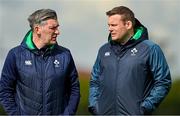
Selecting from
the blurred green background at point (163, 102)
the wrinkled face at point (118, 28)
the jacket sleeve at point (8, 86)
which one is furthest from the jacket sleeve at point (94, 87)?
the blurred green background at point (163, 102)

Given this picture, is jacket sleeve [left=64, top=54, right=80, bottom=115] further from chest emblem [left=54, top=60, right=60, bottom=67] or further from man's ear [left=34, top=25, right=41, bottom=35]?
man's ear [left=34, top=25, right=41, bottom=35]

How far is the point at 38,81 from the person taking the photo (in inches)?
368

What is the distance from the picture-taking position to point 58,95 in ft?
30.8

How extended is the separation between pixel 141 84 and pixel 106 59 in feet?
1.76

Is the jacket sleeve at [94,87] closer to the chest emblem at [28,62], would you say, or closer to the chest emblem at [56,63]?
the chest emblem at [56,63]

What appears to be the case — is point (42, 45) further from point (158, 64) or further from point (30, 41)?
point (158, 64)

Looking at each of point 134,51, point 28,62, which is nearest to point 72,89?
point 28,62

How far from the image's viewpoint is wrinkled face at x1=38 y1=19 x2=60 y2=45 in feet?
30.6

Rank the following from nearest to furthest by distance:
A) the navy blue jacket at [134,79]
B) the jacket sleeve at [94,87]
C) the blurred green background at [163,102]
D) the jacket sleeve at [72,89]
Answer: the navy blue jacket at [134,79] → the jacket sleeve at [72,89] → the jacket sleeve at [94,87] → the blurred green background at [163,102]

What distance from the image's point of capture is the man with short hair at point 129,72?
9.30 m

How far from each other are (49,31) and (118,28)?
83 cm

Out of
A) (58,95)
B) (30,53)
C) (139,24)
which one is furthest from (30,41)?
(139,24)

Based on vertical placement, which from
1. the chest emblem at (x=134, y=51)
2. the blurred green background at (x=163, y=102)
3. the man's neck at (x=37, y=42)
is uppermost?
the man's neck at (x=37, y=42)

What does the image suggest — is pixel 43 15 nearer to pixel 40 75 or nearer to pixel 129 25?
pixel 40 75
